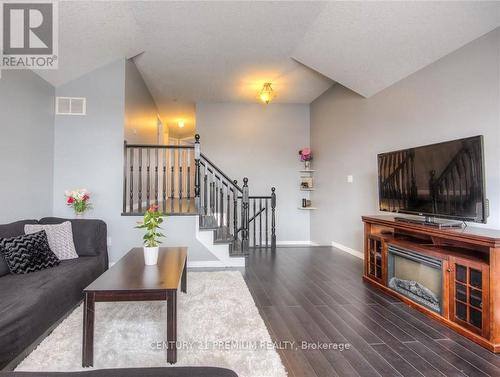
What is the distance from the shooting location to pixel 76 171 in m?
4.23

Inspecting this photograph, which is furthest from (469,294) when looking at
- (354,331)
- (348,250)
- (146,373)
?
(348,250)

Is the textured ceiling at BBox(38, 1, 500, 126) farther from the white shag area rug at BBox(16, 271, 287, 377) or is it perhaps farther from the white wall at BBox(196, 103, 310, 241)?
the white shag area rug at BBox(16, 271, 287, 377)

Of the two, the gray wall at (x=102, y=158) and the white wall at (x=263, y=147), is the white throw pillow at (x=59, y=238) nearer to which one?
the gray wall at (x=102, y=158)

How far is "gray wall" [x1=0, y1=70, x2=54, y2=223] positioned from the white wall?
3226 millimetres

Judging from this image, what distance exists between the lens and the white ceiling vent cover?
4.22 meters

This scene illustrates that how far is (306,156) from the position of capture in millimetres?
6762

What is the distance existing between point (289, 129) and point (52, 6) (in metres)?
4.95

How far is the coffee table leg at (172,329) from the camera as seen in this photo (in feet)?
6.24

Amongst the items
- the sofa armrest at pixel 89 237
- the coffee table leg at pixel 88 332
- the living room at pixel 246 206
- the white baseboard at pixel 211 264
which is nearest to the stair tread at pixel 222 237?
the living room at pixel 246 206

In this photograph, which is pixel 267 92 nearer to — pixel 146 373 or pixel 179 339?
pixel 179 339

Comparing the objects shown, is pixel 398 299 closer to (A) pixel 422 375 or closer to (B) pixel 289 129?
(A) pixel 422 375

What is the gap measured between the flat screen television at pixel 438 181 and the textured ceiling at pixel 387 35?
117 centimetres

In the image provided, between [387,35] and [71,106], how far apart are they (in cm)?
434

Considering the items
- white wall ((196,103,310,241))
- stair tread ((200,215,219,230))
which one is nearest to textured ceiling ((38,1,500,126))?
white wall ((196,103,310,241))
